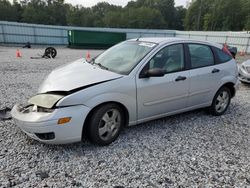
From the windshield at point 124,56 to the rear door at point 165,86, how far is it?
0.20 metres

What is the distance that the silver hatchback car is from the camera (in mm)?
2566

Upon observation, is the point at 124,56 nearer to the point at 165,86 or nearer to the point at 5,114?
the point at 165,86

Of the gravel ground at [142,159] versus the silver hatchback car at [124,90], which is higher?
the silver hatchback car at [124,90]

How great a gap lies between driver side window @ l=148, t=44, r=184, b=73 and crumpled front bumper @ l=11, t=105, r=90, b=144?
4.49ft

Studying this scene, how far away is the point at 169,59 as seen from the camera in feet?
11.2

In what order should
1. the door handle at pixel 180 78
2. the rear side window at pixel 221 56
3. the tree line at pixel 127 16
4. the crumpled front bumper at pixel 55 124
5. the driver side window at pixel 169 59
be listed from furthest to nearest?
the tree line at pixel 127 16 → the rear side window at pixel 221 56 → the door handle at pixel 180 78 → the driver side window at pixel 169 59 → the crumpled front bumper at pixel 55 124

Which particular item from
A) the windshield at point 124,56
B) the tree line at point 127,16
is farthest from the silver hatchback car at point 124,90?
the tree line at point 127,16

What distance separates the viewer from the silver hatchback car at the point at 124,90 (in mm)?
2566

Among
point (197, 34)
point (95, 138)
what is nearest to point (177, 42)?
point (95, 138)

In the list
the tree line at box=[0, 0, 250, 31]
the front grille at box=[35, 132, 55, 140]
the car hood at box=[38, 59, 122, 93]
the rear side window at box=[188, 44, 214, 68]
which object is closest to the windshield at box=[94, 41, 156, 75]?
the car hood at box=[38, 59, 122, 93]

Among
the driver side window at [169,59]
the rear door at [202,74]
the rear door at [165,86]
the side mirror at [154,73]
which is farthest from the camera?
the rear door at [202,74]

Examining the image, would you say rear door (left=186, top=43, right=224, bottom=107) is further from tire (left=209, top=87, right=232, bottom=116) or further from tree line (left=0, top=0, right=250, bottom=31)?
tree line (left=0, top=0, right=250, bottom=31)

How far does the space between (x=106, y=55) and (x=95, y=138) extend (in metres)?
1.68

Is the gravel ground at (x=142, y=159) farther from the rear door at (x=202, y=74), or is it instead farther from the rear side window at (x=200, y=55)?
the rear side window at (x=200, y=55)
